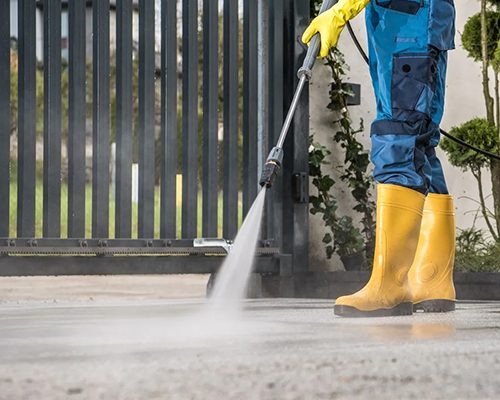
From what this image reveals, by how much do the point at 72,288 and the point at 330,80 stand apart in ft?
5.77

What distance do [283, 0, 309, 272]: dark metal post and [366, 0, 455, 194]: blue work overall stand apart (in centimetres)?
143

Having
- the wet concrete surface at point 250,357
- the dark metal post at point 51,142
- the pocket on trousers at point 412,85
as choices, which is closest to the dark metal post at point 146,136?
the dark metal post at point 51,142

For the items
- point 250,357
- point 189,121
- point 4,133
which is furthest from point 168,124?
point 250,357

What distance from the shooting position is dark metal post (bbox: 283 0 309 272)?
4980 mm

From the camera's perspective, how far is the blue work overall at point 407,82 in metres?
3.46

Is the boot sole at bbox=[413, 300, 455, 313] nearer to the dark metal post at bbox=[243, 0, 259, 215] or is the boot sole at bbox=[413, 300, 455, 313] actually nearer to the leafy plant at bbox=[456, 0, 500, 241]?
the dark metal post at bbox=[243, 0, 259, 215]

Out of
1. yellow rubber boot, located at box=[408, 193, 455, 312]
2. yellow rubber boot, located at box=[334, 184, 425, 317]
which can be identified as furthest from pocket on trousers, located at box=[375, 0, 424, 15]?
yellow rubber boot, located at box=[408, 193, 455, 312]

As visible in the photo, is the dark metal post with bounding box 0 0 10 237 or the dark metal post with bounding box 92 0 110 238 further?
the dark metal post with bounding box 92 0 110 238

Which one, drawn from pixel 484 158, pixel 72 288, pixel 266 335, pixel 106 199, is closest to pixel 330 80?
pixel 484 158

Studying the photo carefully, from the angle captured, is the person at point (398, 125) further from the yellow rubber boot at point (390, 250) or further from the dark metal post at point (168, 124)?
the dark metal post at point (168, 124)

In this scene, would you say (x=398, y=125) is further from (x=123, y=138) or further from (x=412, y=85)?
(x=123, y=138)

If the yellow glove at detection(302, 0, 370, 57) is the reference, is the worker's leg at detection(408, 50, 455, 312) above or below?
below

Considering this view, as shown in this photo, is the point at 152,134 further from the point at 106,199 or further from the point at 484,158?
the point at 484,158

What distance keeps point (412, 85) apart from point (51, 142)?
1.66 metres
